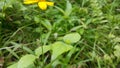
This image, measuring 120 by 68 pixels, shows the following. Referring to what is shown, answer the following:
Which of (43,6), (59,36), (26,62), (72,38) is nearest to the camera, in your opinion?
(43,6)

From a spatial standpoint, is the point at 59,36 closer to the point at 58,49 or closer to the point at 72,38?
the point at 72,38

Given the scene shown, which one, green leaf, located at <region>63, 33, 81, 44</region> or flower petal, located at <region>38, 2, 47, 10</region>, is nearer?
flower petal, located at <region>38, 2, 47, 10</region>

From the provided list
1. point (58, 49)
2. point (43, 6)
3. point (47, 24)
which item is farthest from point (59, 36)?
point (43, 6)

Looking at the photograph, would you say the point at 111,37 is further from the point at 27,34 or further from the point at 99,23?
the point at 27,34

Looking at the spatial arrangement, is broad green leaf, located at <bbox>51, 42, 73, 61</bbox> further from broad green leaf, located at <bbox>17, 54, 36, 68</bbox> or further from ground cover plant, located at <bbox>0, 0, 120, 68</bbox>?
broad green leaf, located at <bbox>17, 54, 36, 68</bbox>

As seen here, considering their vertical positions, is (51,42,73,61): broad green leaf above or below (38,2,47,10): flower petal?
below

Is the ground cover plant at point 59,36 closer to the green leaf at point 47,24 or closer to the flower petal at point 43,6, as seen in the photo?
the green leaf at point 47,24

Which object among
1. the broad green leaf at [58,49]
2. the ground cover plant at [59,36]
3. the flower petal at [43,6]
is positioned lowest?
the ground cover plant at [59,36]

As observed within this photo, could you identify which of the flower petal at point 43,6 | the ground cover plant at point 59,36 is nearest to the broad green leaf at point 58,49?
the ground cover plant at point 59,36

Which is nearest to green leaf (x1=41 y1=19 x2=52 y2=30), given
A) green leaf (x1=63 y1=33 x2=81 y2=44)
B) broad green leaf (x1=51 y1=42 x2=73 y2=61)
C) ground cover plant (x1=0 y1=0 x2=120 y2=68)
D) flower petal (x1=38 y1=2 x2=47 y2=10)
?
ground cover plant (x1=0 y1=0 x2=120 y2=68)
